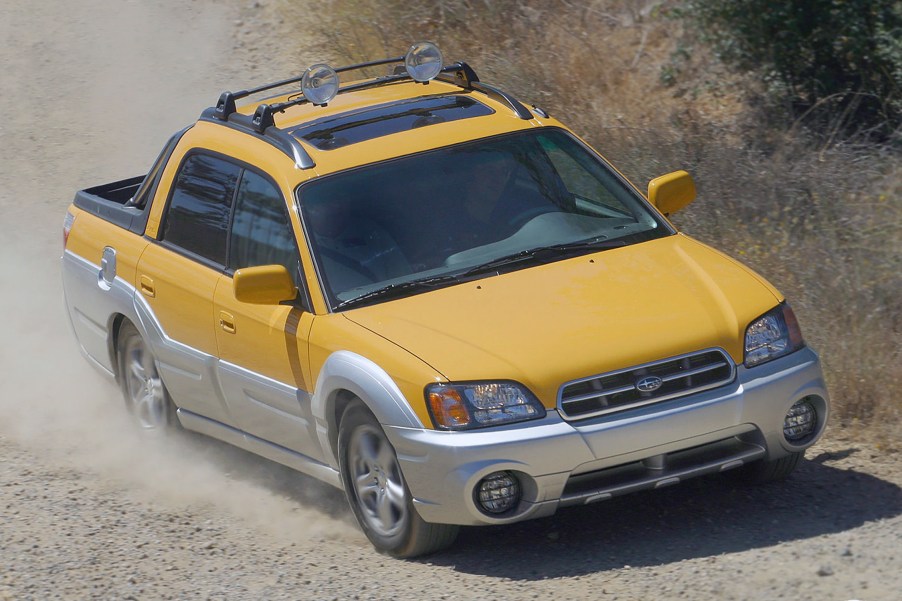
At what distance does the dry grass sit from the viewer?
24.1 ft

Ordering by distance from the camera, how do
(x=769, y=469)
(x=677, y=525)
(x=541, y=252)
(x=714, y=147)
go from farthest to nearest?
(x=714, y=147) < (x=541, y=252) < (x=769, y=469) < (x=677, y=525)

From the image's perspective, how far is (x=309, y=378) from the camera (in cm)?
586

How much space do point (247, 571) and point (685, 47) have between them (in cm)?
834

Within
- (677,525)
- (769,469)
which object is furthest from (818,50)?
(677,525)

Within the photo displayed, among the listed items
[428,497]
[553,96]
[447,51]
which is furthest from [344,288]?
[447,51]

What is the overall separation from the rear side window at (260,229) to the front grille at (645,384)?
1.53 m

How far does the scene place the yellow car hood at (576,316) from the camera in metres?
5.20

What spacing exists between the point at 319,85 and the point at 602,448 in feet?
8.15

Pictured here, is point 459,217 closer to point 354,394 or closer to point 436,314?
point 436,314

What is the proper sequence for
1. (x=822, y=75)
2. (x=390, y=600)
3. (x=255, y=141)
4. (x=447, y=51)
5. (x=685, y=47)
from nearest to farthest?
(x=390, y=600) → (x=255, y=141) → (x=822, y=75) → (x=685, y=47) → (x=447, y=51)

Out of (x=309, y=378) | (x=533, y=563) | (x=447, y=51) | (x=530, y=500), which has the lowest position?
(x=533, y=563)

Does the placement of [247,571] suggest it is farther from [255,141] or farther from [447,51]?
[447,51]

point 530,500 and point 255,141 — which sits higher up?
point 255,141

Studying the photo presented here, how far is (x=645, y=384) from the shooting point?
5219 millimetres
